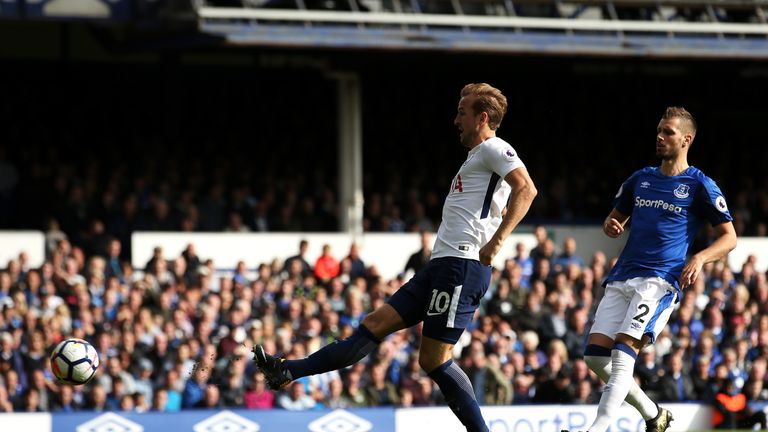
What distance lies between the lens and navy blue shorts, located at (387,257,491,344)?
8.84 metres

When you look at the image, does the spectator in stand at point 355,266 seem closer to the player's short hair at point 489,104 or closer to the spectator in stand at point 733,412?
the spectator in stand at point 733,412

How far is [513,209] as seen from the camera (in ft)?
28.1

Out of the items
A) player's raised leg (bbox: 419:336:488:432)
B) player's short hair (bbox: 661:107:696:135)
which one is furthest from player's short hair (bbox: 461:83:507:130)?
player's raised leg (bbox: 419:336:488:432)

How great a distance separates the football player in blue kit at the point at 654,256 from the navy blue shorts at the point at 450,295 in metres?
1.01

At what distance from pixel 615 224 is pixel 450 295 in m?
1.41

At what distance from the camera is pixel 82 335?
15.3 meters

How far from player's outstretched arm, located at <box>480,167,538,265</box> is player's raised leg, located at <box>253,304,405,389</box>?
0.78m

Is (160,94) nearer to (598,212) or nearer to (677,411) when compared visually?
(598,212)

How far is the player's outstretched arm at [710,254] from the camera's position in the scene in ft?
29.3

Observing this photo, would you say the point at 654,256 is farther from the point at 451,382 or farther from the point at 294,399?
the point at 294,399

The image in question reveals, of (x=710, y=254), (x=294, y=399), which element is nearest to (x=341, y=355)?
(x=710, y=254)

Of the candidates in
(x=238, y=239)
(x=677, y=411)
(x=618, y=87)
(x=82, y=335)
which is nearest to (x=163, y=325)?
(x=82, y=335)

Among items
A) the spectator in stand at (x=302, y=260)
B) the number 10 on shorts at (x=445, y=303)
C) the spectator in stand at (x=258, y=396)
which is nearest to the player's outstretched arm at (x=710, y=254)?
the number 10 on shorts at (x=445, y=303)

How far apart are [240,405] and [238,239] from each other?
14.8ft
